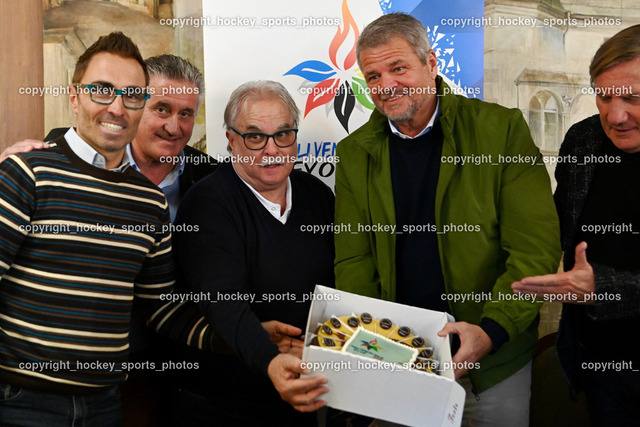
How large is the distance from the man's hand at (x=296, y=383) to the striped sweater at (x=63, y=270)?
1.61 ft

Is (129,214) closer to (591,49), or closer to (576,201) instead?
(576,201)

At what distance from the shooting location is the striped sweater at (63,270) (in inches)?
69.6

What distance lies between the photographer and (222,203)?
86.5 inches

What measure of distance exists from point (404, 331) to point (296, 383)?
0.38m

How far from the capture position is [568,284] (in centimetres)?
191

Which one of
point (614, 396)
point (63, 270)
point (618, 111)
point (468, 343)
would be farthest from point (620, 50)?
point (63, 270)

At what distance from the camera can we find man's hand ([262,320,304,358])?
217 centimetres

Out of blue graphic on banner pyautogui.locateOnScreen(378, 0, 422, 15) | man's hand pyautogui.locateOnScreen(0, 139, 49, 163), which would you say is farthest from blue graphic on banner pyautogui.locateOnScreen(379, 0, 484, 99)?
man's hand pyautogui.locateOnScreen(0, 139, 49, 163)

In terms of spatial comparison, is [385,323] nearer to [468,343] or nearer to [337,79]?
[468,343]

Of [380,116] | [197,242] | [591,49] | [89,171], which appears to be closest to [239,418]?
[197,242]

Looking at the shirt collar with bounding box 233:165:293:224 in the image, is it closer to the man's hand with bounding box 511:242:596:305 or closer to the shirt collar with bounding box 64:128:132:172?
the shirt collar with bounding box 64:128:132:172

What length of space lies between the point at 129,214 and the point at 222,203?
0.36m

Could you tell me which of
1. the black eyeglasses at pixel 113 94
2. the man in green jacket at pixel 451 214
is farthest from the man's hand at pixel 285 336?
the black eyeglasses at pixel 113 94

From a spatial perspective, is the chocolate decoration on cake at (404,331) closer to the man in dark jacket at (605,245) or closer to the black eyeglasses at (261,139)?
the man in dark jacket at (605,245)
